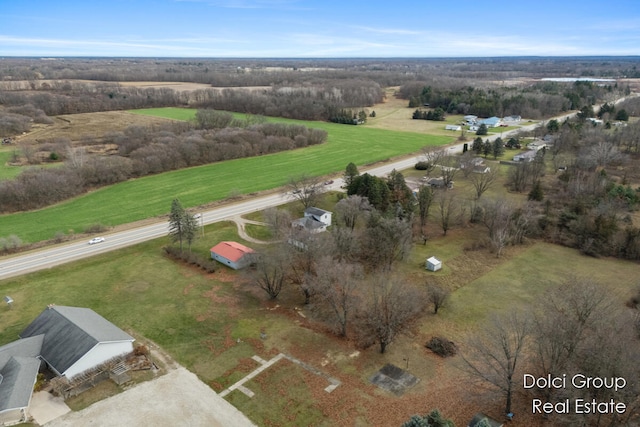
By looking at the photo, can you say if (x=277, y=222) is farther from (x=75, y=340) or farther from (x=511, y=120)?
(x=511, y=120)

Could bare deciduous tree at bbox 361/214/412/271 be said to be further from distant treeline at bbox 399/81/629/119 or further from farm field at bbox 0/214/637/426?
distant treeline at bbox 399/81/629/119

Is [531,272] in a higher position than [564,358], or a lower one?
lower

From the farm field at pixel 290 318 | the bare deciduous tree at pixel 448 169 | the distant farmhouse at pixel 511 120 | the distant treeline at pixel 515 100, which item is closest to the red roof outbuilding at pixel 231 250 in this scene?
the farm field at pixel 290 318

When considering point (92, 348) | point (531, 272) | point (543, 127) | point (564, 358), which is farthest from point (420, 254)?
point (543, 127)

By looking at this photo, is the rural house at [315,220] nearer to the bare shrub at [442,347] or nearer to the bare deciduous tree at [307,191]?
the bare deciduous tree at [307,191]

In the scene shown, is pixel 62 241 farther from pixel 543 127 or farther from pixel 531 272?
pixel 543 127

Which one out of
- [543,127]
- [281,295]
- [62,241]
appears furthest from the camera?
[543,127]
